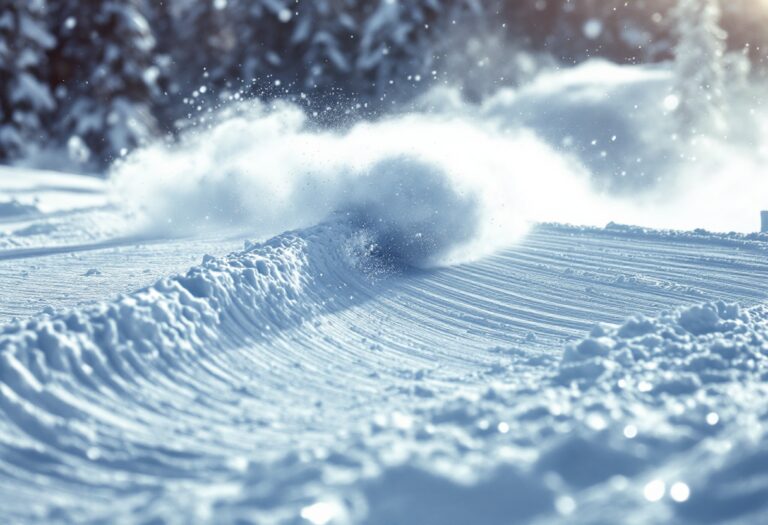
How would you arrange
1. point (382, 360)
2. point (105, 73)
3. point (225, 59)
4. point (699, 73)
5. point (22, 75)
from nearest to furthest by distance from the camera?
point (382, 360), point (699, 73), point (22, 75), point (105, 73), point (225, 59)

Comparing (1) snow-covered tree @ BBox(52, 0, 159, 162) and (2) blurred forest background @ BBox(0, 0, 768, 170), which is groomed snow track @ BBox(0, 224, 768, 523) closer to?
(2) blurred forest background @ BBox(0, 0, 768, 170)

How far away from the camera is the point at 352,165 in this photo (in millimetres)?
10492

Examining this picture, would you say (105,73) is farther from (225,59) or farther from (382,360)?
(382,360)

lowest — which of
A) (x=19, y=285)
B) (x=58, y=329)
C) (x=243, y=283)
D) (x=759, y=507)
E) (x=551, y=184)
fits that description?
(x=759, y=507)

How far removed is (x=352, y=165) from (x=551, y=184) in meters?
6.62

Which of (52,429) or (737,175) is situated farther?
(737,175)

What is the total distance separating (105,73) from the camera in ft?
95.4

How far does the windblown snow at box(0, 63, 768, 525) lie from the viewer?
3443 millimetres

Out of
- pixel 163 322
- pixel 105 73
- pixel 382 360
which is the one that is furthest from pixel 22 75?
pixel 382 360

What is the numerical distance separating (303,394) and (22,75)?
26.0 meters

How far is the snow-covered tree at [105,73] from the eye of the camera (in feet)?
94.4

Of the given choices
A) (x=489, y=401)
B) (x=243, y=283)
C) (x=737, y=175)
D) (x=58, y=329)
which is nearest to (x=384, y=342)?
(x=243, y=283)

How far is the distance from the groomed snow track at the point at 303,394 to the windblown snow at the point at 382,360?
0.02 m

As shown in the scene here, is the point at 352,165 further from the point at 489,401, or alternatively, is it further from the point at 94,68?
the point at 94,68
